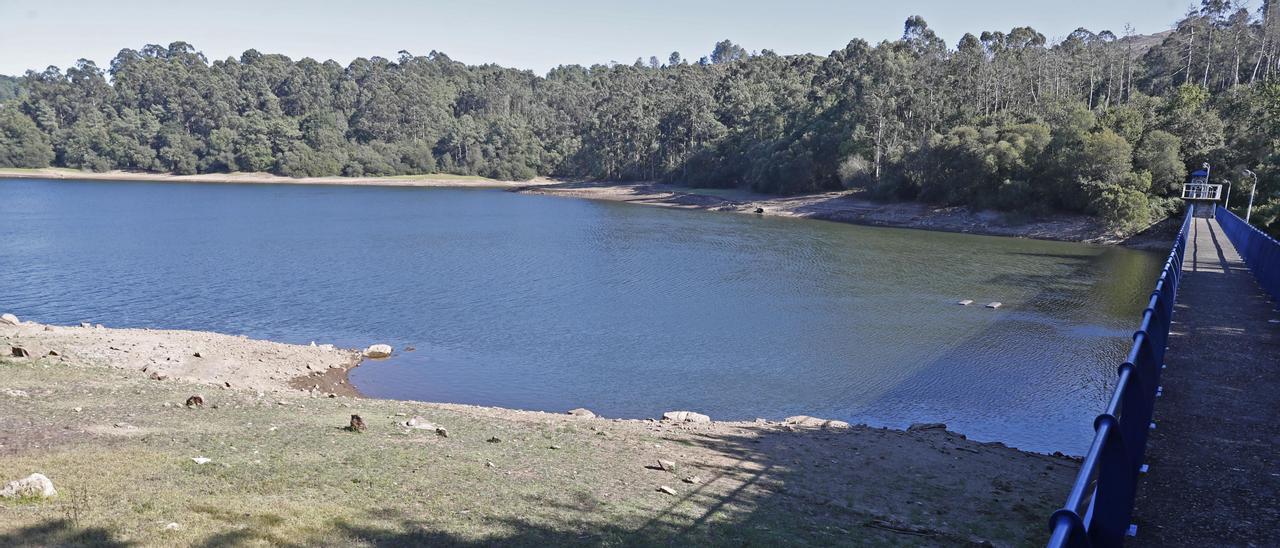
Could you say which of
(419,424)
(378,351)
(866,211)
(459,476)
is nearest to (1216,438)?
(459,476)

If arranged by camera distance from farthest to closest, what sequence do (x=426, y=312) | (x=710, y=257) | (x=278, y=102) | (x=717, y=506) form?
(x=278, y=102) < (x=710, y=257) < (x=426, y=312) < (x=717, y=506)

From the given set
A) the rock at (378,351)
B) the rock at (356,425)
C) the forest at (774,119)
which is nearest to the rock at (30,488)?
the rock at (356,425)

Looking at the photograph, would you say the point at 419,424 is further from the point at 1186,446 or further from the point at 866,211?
the point at 866,211

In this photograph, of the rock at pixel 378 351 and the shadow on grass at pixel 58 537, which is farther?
the rock at pixel 378 351

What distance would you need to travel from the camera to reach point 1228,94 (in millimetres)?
69500

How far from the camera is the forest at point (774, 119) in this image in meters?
62.2

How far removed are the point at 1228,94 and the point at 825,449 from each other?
75.0m

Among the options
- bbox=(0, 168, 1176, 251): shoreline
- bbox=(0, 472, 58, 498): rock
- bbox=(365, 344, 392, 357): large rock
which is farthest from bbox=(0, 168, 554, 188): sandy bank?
bbox=(0, 472, 58, 498): rock

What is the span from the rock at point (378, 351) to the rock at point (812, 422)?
12.8 metres

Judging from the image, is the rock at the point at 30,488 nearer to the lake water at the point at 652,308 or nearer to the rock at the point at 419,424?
the rock at the point at 419,424

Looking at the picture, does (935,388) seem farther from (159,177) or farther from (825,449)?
(159,177)

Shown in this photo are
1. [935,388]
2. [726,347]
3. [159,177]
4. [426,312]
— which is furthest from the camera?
[159,177]

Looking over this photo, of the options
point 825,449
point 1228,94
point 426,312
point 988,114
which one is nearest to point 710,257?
point 426,312

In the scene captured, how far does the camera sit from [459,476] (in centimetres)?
1005
